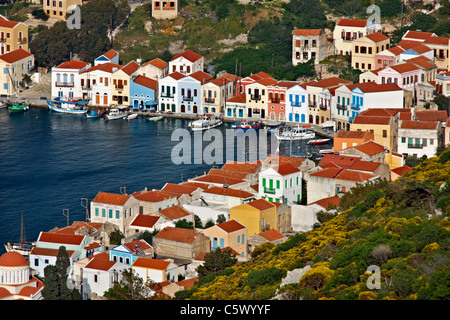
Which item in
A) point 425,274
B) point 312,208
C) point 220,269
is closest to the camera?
point 425,274

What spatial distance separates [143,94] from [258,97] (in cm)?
1017

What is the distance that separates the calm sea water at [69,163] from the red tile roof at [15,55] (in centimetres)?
514

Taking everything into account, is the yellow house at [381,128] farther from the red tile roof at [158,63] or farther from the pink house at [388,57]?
the red tile roof at [158,63]

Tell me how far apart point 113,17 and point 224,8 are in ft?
33.0

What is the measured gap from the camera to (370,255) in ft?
112

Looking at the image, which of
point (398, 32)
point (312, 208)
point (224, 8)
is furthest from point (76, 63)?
point (312, 208)

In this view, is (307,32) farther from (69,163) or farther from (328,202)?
(328,202)

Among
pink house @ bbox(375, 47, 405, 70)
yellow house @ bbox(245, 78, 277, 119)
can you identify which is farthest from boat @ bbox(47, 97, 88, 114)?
pink house @ bbox(375, 47, 405, 70)

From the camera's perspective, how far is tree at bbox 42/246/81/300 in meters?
44.9

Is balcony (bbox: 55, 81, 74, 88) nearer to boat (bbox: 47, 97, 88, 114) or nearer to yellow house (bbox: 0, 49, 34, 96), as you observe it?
boat (bbox: 47, 97, 88, 114)

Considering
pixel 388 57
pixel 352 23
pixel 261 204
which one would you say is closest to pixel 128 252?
pixel 261 204

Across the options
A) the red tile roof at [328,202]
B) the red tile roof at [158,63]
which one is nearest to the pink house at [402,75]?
the red tile roof at [158,63]
